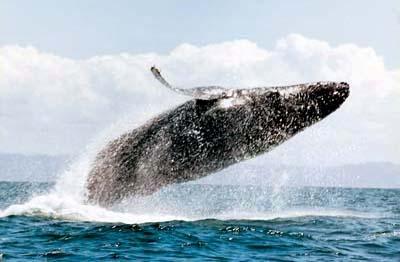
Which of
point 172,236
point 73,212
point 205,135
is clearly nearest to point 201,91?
point 205,135

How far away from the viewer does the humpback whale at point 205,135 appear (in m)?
15.5

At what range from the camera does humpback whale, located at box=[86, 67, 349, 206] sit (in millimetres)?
15523

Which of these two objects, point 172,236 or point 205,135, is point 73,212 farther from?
Answer: point 205,135

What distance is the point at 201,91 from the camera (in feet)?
48.6

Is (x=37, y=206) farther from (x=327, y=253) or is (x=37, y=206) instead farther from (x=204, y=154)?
(x=327, y=253)

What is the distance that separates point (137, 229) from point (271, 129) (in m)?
3.93

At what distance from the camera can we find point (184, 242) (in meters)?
13.6

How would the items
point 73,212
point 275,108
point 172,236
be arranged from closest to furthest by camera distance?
point 172,236
point 275,108
point 73,212

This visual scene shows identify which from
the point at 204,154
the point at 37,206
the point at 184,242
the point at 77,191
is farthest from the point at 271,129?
the point at 37,206

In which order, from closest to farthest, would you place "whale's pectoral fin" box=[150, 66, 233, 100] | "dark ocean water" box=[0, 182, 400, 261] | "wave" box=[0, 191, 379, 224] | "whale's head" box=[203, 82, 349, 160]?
"dark ocean water" box=[0, 182, 400, 261] → "whale's pectoral fin" box=[150, 66, 233, 100] → "whale's head" box=[203, 82, 349, 160] → "wave" box=[0, 191, 379, 224]

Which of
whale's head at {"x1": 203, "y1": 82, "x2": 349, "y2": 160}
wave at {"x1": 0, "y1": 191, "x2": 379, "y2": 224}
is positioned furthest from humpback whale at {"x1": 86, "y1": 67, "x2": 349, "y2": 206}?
wave at {"x1": 0, "y1": 191, "x2": 379, "y2": 224}

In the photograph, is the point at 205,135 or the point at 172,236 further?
the point at 205,135

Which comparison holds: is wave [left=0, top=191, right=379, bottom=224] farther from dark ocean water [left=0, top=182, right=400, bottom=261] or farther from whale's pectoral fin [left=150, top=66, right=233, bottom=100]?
whale's pectoral fin [left=150, top=66, right=233, bottom=100]

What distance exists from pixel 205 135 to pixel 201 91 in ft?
4.27
